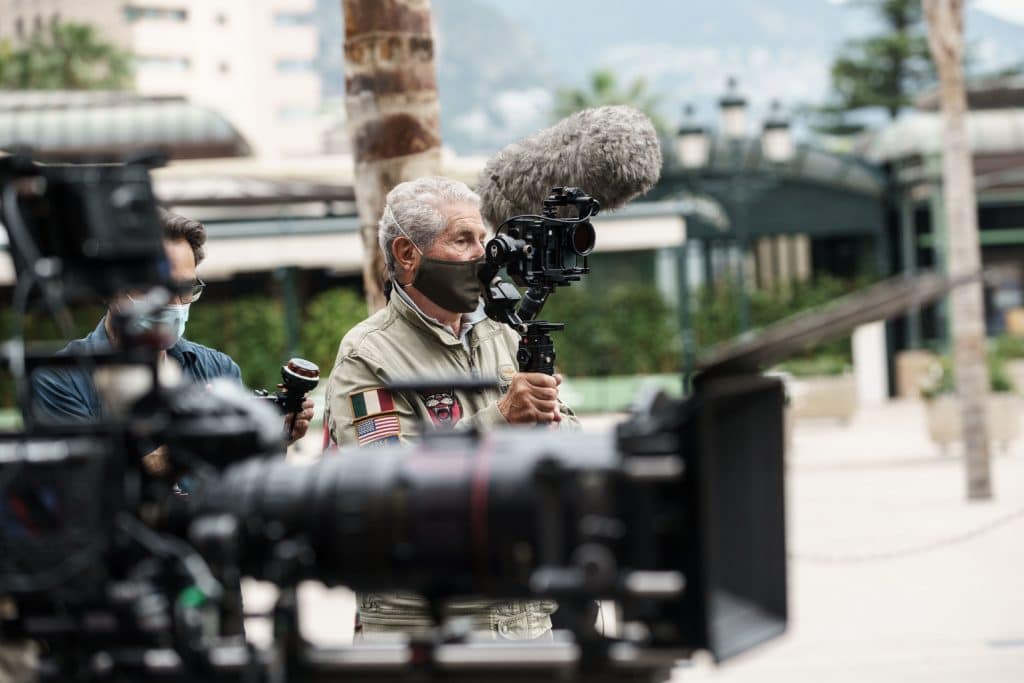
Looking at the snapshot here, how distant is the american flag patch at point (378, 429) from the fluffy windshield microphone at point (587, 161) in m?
0.84

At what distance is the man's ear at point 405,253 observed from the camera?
3.58m

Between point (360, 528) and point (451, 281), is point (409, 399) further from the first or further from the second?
point (360, 528)

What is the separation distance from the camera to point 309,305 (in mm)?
20594

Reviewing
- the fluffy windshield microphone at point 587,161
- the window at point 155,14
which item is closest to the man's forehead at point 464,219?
the fluffy windshield microphone at point 587,161

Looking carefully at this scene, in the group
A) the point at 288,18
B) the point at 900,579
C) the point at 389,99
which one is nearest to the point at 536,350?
the point at 389,99

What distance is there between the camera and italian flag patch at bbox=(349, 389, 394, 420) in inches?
134

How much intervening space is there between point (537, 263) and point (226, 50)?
3683 inches

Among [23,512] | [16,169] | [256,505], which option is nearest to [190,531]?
[256,505]

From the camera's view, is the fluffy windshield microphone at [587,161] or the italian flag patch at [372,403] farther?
the fluffy windshield microphone at [587,161]

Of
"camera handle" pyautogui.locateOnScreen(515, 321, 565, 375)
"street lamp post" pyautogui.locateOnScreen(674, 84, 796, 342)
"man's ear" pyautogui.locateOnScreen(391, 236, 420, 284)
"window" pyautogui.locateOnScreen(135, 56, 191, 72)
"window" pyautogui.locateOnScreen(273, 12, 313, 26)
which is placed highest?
"window" pyautogui.locateOnScreen(273, 12, 313, 26)

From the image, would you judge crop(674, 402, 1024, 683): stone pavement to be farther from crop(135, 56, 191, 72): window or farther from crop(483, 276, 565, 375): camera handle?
crop(135, 56, 191, 72): window

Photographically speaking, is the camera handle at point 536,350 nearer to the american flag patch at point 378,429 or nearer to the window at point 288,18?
the american flag patch at point 378,429

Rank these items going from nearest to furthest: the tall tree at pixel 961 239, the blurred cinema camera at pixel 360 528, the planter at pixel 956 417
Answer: the blurred cinema camera at pixel 360 528, the tall tree at pixel 961 239, the planter at pixel 956 417

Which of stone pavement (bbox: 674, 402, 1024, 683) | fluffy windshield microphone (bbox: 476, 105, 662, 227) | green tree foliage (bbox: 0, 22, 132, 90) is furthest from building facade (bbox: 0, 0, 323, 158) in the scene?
fluffy windshield microphone (bbox: 476, 105, 662, 227)
